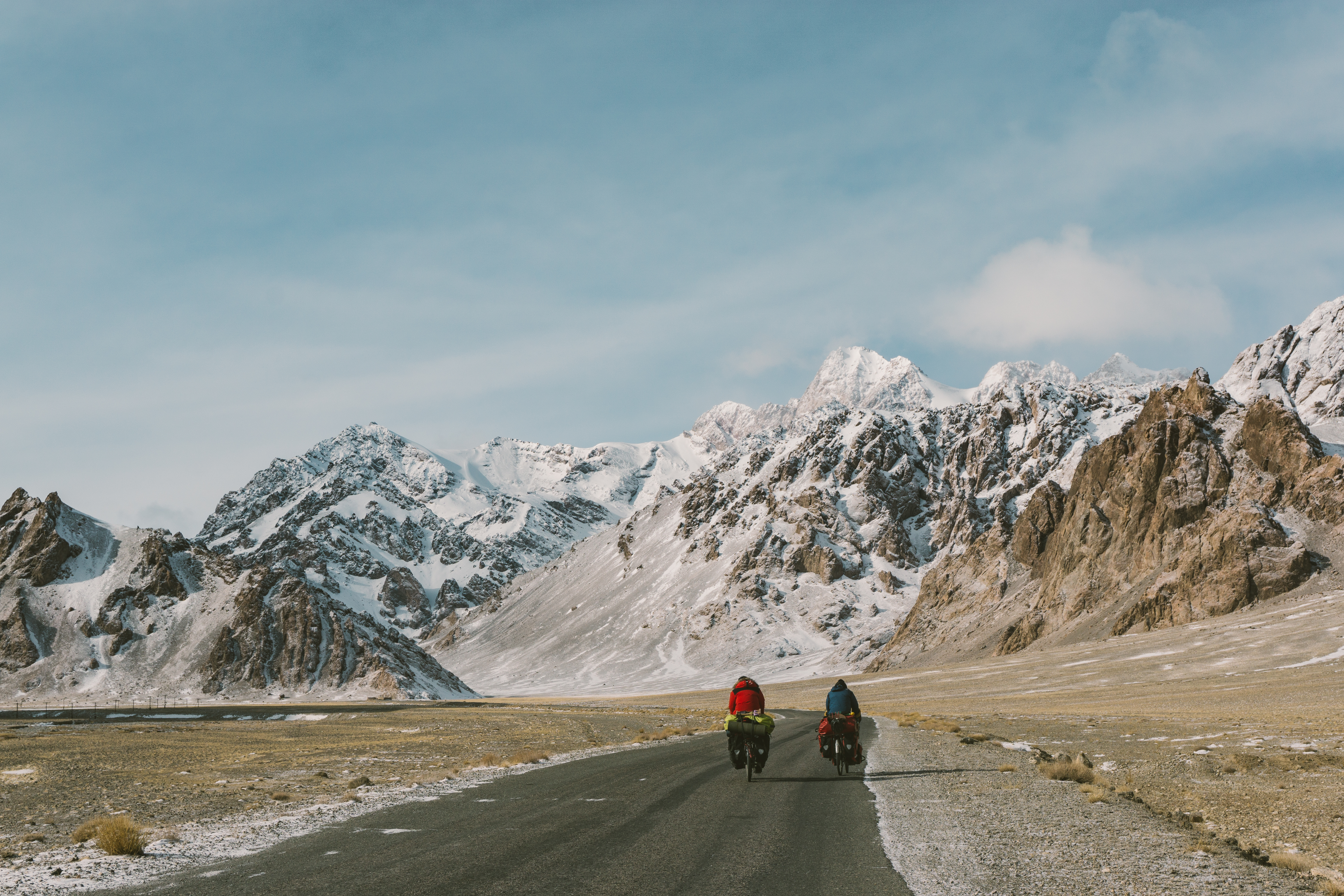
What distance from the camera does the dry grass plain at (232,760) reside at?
880 inches

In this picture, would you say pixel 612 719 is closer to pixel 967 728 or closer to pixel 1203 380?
pixel 967 728

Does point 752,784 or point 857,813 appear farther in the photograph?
point 752,784

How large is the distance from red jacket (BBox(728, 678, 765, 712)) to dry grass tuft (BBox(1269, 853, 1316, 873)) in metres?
11.7

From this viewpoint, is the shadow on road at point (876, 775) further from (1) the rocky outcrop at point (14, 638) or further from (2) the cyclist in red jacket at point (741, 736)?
(1) the rocky outcrop at point (14, 638)

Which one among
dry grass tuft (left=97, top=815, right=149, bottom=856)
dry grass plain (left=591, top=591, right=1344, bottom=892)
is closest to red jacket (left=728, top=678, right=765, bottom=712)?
dry grass plain (left=591, top=591, right=1344, bottom=892)

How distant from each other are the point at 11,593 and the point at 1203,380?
248 metres

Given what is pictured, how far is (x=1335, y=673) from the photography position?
80500 mm

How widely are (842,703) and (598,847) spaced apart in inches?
445

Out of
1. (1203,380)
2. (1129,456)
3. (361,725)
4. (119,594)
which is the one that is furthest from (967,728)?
(119,594)

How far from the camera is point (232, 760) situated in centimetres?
4009

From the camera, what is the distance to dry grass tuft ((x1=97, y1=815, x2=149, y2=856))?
15.0 m

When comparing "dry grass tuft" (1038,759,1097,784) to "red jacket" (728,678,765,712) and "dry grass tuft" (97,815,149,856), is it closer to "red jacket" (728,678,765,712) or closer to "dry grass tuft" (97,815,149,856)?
"red jacket" (728,678,765,712)

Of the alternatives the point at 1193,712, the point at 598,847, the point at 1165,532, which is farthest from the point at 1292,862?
the point at 1165,532

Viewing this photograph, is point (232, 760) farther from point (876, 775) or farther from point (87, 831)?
point (876, 775)
